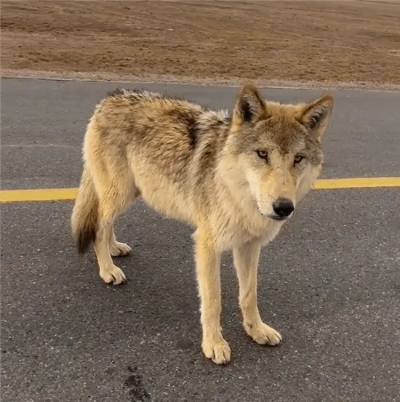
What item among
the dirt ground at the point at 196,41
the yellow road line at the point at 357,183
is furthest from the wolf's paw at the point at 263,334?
the dirt ground at the point at 196,41

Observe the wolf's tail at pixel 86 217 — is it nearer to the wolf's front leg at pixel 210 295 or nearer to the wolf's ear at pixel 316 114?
the wolf's front leg at pixel 210 295

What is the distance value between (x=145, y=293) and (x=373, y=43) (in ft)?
53.8

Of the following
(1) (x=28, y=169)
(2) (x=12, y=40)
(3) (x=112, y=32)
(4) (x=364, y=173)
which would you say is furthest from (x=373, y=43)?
(1) (x=28, y=169)

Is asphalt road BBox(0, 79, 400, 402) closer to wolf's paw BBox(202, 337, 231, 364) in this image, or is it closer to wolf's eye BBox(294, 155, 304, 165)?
wolf's paw BBox(202, 337, 231, 364)

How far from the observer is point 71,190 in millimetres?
5266

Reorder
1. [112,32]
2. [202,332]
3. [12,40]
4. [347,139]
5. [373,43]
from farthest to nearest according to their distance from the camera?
[373,43] → [112,32] → [12,40] → [347,139] → [202,332]

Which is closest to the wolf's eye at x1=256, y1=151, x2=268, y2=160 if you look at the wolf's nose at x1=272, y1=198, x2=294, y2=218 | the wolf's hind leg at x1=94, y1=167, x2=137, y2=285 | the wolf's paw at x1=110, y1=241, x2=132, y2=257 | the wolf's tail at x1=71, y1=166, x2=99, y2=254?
the wolf's nose at x1=272, y1=198, x2=294, y2=218

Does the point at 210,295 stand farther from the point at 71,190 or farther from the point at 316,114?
the point at 71,190

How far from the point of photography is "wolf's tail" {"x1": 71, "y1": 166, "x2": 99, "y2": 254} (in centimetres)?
399

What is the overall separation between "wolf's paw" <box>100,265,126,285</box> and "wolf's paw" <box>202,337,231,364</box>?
915 millimetres

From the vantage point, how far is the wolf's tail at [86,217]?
3.99 m

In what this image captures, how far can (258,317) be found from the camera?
3.47 m

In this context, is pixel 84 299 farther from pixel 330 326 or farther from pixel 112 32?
pixel 112 32

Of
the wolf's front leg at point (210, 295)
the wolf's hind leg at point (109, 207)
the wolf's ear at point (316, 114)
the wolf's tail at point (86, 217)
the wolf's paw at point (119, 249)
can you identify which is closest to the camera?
the wolf's ear at point (316, 114)
